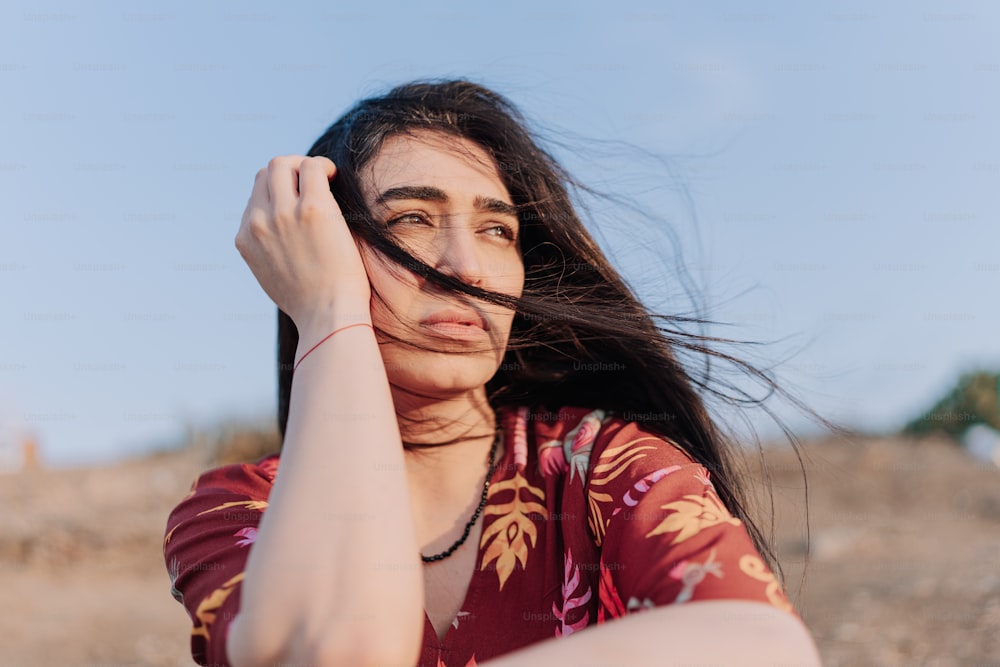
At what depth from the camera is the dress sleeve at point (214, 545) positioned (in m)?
1.80

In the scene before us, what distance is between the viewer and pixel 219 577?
1.90 m

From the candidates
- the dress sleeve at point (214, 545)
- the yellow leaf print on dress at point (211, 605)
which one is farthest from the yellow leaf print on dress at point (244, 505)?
the yellow leaf print on dress at point (211, 605)

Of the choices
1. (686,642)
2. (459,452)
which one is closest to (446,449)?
(459,452)

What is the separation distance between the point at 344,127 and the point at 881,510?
8456mm

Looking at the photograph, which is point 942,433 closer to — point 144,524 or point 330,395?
point 144,524

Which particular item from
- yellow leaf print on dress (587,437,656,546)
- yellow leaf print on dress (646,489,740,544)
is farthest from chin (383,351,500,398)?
yellow leaf print on dress (646,489,740,544)

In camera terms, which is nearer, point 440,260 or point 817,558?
point 440,260

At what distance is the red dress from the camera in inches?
68.6

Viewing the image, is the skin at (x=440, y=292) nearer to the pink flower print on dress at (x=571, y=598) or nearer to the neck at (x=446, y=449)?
the neck at (x=446, y=449)

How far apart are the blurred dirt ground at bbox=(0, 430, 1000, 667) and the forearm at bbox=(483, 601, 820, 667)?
1.90 meters

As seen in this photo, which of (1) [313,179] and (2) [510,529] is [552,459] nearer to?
(2) [510,529]

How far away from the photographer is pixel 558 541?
2.34 meters

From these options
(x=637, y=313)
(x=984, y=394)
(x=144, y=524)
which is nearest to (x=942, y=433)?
(x=984, y=394)

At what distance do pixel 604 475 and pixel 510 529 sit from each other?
36cm
